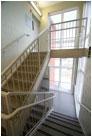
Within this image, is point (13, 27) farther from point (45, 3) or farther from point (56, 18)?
point (56, 18)

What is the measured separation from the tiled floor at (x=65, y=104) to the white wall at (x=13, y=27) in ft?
9.85

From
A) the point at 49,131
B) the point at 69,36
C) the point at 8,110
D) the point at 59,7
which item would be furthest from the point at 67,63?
the point at 8,110

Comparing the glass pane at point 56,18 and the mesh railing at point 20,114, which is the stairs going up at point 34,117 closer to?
the mesh railing at point 20,114

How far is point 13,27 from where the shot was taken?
399 centimetres

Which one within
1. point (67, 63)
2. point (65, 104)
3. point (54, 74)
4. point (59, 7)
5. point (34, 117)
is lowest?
point (65, 104)

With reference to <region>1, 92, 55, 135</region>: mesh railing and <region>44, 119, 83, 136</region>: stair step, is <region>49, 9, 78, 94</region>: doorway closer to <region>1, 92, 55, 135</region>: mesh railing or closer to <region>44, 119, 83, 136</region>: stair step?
<region>1, 92, 55, 135</region>: mesh railing

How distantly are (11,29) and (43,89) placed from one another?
3.67 metres

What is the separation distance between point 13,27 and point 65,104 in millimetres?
4140

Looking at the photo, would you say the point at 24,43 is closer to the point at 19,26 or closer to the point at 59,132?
the point at 19,26

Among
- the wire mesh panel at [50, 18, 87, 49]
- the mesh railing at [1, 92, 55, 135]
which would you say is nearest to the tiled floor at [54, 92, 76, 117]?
the mesh railing at [1, 92, 55, 135]

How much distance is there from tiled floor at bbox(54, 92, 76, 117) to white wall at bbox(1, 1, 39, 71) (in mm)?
3002

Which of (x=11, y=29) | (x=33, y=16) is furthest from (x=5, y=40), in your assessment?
(x=33, y=16)

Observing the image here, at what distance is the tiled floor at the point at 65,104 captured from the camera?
487cm

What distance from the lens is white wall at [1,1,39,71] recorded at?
348cm
